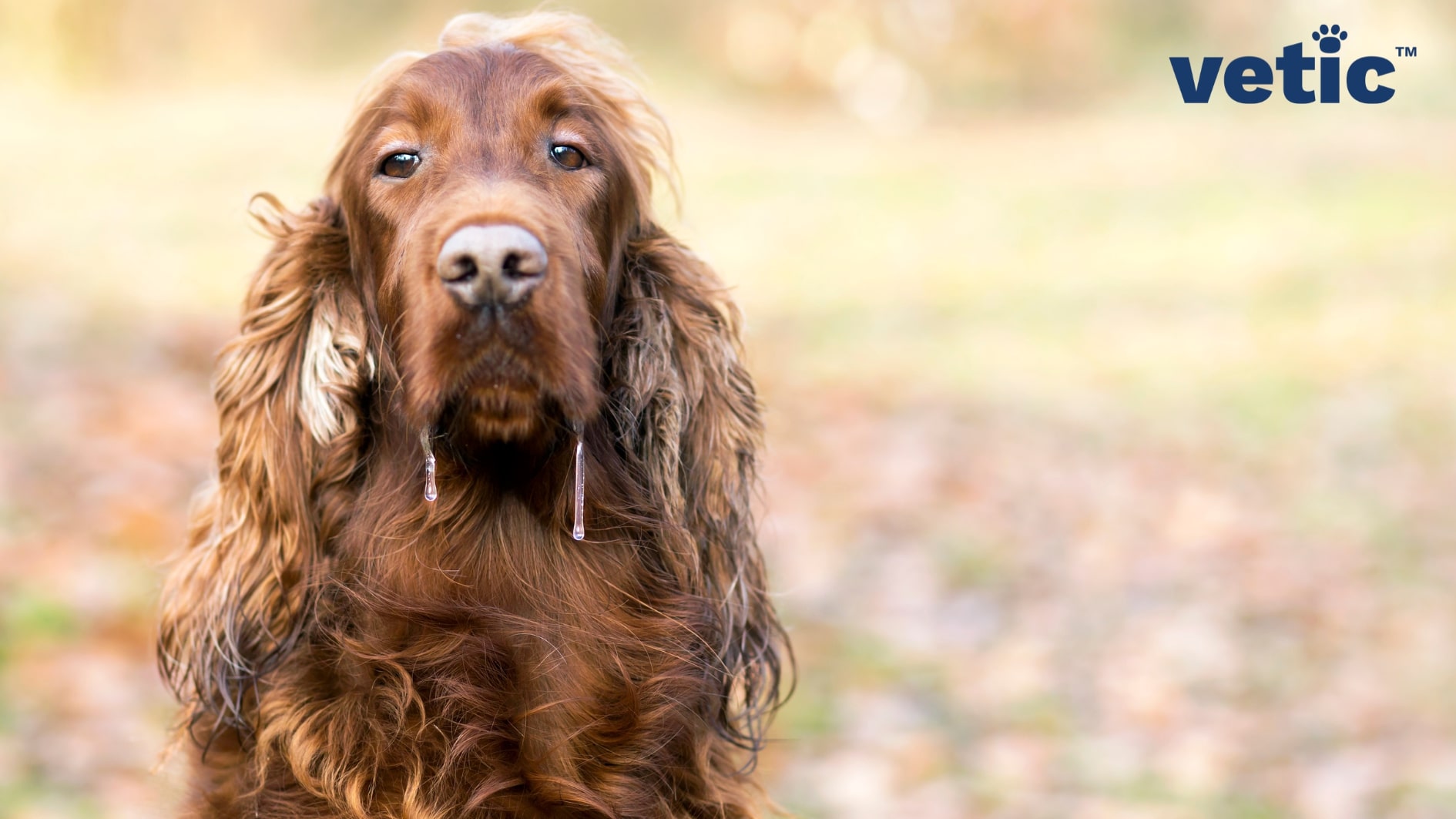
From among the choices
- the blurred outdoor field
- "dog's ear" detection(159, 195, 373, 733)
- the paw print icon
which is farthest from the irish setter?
the paw print icon

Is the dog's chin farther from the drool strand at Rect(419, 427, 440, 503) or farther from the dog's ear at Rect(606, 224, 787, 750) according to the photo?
the dog's ear at Rect(606, 224, 787, 750)

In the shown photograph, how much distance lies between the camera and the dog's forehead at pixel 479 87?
2549 mm

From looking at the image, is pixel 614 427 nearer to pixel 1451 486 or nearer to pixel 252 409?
pixel 252 409

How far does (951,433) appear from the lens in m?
8.36

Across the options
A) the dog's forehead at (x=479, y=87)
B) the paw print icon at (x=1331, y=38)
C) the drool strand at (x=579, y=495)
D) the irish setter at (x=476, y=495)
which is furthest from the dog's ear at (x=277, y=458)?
the paw print icon at (x=1331, y=38)

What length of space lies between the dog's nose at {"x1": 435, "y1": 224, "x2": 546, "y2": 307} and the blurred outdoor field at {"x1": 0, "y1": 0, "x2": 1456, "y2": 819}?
0.93 meters

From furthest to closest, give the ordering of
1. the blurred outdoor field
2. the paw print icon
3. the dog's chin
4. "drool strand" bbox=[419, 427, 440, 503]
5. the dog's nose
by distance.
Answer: the paw print icon < the blurred outdoor field < "drool strand" bbox=[419, 427, 440, 503] < the dog's chin < the dog's nose

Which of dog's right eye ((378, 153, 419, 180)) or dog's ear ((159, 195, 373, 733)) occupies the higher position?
dog's right eye ((378, 153, 419, 180))

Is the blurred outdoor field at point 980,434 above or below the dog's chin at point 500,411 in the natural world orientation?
above

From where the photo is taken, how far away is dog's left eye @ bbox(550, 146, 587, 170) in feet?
8.49

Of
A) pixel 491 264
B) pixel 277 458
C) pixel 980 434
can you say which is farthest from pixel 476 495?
pixel 980 434

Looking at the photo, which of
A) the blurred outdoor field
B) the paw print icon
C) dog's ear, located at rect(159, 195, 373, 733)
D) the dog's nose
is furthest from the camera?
the paw print icon

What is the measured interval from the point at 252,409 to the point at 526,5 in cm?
1518

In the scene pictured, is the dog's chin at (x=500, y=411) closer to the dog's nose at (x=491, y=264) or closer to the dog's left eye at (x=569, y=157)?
the dog's nose at (x=491, y=264)
